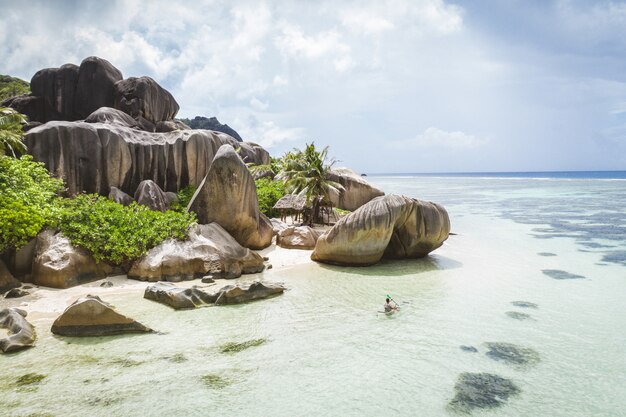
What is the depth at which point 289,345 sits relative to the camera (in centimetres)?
747

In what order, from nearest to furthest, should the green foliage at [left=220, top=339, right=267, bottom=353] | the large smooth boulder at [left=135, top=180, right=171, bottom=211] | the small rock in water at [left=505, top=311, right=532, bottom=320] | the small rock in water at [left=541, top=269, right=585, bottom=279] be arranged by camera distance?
the green foliage at [left=220, top=339, right=267, bottom=353] → the small rock in water at [left=505, top=311, right=532, bottom=320] → the small rock in water at [left=541, top=269, right=585, bottom=279] → the large smooth boulder at [left=135, top=180, right=171, bottom=211]

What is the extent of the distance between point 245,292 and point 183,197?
9.28m

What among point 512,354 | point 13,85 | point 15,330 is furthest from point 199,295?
point 13,85

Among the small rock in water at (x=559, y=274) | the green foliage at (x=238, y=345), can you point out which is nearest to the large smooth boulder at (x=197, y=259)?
the green foliage at (x=238, y=345)

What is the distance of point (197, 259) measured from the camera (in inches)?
453

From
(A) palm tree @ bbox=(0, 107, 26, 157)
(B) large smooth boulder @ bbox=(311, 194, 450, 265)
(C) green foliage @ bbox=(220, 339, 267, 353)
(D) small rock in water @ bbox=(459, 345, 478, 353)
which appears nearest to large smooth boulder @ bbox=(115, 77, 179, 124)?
(A) palm tree @ bbox=(0, 107, 26, 157)

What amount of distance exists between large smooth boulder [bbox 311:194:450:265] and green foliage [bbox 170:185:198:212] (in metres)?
6.42

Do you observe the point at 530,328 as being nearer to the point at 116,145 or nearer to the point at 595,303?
the point at 595,303

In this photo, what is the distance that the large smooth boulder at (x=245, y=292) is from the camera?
9.64 m

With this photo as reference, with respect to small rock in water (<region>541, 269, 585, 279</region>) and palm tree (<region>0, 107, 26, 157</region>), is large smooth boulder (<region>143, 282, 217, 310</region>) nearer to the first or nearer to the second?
palm tree (<region>0, 107, 26, 157</region>)

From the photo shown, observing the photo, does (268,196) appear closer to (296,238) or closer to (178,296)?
(296,238)

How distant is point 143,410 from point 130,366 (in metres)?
1.35

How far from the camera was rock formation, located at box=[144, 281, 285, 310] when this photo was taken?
930 cm

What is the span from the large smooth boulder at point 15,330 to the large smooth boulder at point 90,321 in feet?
1.53
